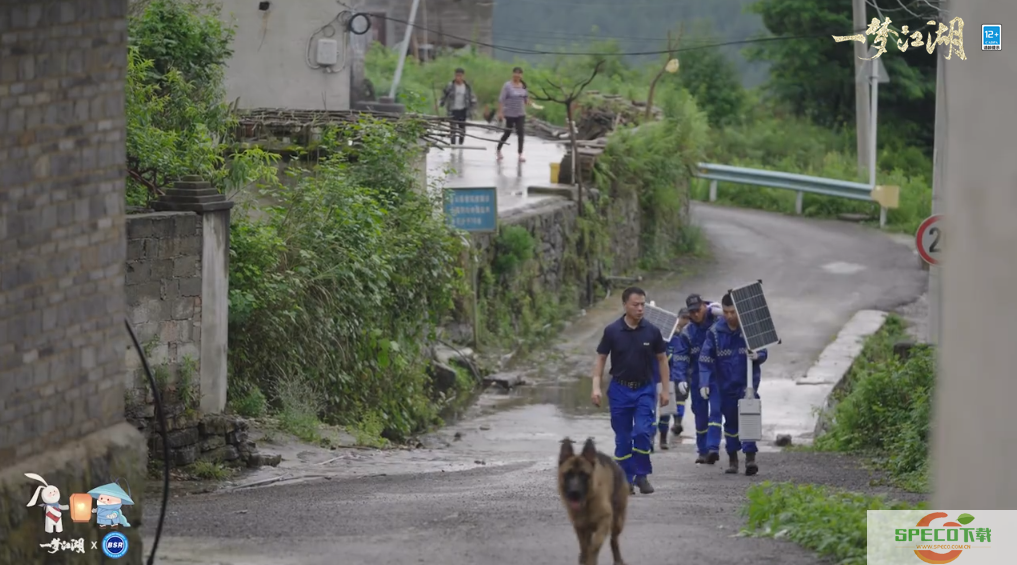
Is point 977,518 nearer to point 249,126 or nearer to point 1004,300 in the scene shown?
point 1004,300

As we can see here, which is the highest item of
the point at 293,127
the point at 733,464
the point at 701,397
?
the point at 293,127

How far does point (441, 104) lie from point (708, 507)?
840 inches

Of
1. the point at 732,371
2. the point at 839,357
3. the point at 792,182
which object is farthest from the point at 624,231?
the point at 732,371

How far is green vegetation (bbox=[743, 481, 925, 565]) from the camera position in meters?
8.16

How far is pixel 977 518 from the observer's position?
18.7 ft

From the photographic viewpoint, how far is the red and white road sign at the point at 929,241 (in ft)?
50.2

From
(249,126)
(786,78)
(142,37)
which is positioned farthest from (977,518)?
(786,78)

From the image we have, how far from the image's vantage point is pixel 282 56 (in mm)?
22578

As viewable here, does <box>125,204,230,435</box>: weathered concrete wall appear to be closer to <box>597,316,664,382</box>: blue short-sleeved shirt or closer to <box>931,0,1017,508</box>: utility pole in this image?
<box>597,316,664,382</box>: blue short-sleeved shirt

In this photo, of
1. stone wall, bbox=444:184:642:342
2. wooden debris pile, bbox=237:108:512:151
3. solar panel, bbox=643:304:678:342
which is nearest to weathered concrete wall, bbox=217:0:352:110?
wooden debris pile, bbox=237:108:512:151

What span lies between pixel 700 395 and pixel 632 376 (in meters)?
3.26

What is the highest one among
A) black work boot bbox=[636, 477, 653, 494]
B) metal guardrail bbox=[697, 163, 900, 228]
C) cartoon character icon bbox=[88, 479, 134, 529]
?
metal guardrail bbox=[697, 163, 900, 228]

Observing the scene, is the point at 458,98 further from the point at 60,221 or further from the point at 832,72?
the point at 60,221

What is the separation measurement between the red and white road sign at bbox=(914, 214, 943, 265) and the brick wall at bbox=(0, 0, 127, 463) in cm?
958
